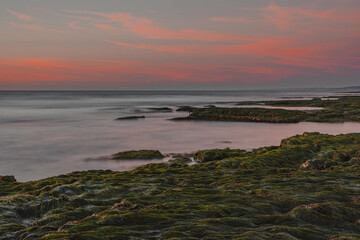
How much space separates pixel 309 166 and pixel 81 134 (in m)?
25.7

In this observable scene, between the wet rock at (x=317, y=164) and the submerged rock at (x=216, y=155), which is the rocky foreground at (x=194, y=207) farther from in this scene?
the submerged rock at (x=216, y=155)

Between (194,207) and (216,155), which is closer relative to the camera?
(194,207)

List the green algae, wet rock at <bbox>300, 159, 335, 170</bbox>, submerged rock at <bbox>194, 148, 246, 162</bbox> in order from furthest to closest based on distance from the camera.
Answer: the green algae → submerged rock at <bbox>194, 148, 246, 162</bbox> → wet rock at <bbox>300, 159, 335, 170</bbox>

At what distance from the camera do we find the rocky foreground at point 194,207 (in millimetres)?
5641

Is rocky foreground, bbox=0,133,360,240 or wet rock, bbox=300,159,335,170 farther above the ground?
rocky foreground, bbox=0,133,360,240

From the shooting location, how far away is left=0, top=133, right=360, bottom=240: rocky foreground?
5.64 meters

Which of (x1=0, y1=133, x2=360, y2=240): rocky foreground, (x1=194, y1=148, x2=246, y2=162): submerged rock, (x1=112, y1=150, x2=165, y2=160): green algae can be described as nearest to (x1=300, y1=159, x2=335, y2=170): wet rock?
(x1=0, y1=133, x2=360, y2=240): rocky foreground

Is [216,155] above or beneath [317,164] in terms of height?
beneath

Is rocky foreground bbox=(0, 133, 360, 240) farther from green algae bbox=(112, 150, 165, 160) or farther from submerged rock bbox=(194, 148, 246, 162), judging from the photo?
green algae bbox=(112, 150, 165, 160)

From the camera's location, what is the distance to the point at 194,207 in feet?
23.7

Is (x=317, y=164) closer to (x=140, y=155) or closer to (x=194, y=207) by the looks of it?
(x=194, y=207)

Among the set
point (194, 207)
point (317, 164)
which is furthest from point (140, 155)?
point (194, 207)

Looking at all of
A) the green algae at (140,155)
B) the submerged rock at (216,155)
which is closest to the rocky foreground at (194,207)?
the submerged rock at (216,155)

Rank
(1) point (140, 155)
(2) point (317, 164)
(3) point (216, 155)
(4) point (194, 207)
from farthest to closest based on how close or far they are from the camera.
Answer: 1. (1) point (140, 155)
2. (3) point (216, 155)
3. (2) point (317, 164)
4. (4) point (194, 207)
